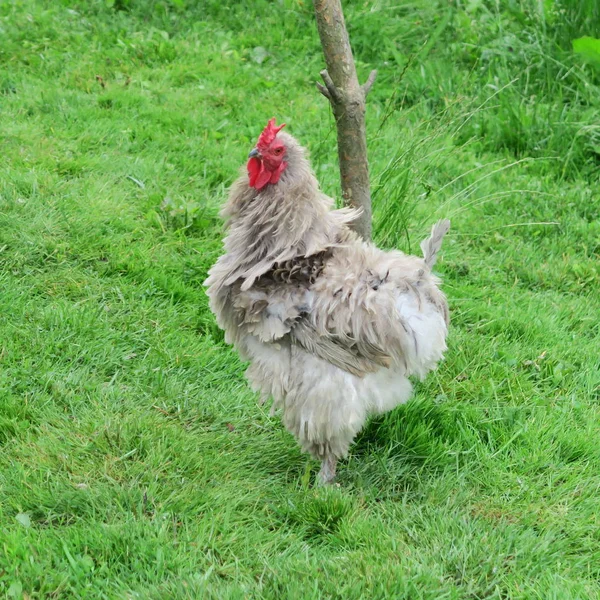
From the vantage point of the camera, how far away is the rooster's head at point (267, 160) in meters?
3.38

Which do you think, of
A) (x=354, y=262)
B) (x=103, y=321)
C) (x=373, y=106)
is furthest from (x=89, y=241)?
(x=373, y=106)

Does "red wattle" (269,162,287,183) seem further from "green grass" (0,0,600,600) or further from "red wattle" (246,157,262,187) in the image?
"green grass" (0,0,600,600)

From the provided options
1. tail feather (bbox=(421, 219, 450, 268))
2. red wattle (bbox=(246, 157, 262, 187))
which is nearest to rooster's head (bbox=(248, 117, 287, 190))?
red wattle (bbox=(246, 157, 262, 187))

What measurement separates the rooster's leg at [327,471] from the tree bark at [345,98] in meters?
1.30

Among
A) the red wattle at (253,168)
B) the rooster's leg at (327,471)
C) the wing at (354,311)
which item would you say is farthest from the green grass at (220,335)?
the red wattle at (253,168)

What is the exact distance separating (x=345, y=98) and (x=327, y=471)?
6.05ft

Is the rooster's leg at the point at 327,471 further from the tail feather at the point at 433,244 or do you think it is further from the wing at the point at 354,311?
the tail feather at the point at 433,244

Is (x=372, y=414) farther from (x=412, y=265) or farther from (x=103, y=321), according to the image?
(x=103, y=321)

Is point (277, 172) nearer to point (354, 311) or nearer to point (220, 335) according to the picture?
point (354, 311)

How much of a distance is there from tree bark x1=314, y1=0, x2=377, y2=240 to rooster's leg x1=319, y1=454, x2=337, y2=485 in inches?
51.1

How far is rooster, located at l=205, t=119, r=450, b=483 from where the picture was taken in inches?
131

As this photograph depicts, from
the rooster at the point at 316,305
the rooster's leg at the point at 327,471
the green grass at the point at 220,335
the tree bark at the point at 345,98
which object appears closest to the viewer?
the green grass at the point at 220,335

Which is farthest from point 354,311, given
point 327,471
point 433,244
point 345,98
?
point 345,98

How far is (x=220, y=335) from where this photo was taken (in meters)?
4.64
